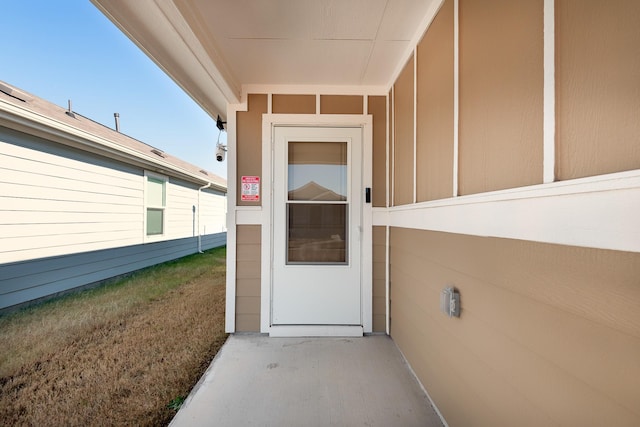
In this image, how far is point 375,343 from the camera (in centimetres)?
248

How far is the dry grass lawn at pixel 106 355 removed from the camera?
166 centimetres

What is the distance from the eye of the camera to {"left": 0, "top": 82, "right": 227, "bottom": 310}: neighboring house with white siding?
3240mm

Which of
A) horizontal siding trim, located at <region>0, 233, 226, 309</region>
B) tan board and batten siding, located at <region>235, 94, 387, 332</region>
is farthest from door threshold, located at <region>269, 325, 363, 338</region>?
horizontal siding trim, located at <region>0, 233, 226, 309</region>

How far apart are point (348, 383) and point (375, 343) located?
65 centimetres

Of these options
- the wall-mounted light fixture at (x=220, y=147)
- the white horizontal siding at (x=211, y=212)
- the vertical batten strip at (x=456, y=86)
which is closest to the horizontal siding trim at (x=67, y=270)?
the white horizontal siding at (x=211, y=212)

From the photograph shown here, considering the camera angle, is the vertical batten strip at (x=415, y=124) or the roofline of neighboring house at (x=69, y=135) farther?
the roofline of neighboring house at (x=69, y=135)

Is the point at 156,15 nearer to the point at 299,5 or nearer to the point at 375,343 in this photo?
the point at 299,5

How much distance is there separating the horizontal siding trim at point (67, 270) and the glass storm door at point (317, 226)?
3338 mm

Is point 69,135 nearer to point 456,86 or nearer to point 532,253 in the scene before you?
point 456,86

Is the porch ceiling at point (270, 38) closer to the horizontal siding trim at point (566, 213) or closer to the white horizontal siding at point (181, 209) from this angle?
the horizontal siding trim at point (566, 213)

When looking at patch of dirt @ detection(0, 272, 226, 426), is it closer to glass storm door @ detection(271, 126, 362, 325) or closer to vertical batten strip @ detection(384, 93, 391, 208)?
glass storm door @ detection(271, 126, 362, 325)

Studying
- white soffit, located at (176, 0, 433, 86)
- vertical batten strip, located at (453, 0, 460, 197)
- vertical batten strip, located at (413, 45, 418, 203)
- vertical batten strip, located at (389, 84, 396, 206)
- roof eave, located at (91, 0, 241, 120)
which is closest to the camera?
vertical batten strip, located at (453, 0, 460, 197)

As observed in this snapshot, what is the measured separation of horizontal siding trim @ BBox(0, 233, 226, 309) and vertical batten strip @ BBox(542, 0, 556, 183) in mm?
5100

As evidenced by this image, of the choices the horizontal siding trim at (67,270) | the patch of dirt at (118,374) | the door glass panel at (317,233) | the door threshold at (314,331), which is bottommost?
the patch of dirt at (118,374)
